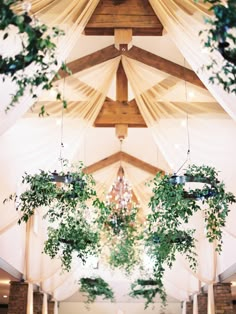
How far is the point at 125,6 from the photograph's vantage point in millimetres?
6004

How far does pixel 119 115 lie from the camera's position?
8.89 meters

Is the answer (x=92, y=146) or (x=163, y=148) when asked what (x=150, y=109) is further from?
(x=92, y=146)

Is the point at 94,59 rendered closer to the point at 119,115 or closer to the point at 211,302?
the point at 119,115

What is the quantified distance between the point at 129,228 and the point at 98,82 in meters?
4.30

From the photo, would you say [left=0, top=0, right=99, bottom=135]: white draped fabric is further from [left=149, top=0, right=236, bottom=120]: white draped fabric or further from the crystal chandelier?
the crystal chandelier

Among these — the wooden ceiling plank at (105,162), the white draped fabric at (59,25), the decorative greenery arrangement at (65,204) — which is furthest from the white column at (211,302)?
the white draped fabric at (59,25)

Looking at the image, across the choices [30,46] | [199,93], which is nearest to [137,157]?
[199,93]

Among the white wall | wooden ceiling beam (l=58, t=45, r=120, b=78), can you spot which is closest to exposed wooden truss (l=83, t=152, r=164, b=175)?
wooden ceiling beam (l=58, t=45, r=120, b=78)

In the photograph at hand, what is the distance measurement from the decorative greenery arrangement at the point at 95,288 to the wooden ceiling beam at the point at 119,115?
6.78 m

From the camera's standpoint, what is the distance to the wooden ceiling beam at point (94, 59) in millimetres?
7379

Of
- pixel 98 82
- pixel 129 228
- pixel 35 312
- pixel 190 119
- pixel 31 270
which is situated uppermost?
pixel 98 82

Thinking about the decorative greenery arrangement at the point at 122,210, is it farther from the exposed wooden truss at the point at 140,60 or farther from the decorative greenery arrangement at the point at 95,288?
the decorative greenery arrangement at the point at 95,288

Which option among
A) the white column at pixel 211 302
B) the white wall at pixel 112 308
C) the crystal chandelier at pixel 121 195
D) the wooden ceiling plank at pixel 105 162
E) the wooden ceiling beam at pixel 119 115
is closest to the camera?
the wooden ceiling beam at pixel 119 115

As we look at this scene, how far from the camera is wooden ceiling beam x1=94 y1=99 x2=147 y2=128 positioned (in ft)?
29.2
